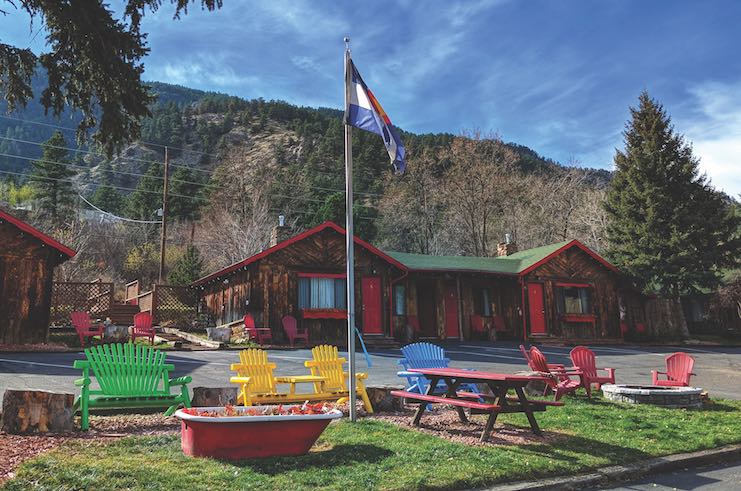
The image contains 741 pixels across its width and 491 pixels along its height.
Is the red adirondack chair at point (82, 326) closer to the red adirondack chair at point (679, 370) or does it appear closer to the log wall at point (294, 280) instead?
the log wall at point (294, 280)

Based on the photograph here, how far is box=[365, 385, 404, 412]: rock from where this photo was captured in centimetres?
853

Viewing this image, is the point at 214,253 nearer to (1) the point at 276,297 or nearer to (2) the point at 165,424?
(1) the point at 276,297

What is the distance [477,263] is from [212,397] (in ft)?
62.8

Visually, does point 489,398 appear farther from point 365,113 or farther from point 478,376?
point 365,113

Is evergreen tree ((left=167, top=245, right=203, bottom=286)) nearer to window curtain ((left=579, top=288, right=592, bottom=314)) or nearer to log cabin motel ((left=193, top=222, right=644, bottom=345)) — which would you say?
log cabin motel ((left=193, top=222, right=644, bottom=345))

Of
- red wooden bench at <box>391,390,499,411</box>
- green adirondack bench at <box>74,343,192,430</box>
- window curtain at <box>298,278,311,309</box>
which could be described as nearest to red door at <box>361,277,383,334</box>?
window curtain at <box>298,278,311,309</box>

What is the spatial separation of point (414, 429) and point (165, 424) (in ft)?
10.2

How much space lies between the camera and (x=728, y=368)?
15680mm

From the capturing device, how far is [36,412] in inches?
247

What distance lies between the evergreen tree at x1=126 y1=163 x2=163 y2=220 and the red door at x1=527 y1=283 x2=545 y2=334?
122 feet

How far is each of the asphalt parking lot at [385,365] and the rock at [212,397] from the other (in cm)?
263

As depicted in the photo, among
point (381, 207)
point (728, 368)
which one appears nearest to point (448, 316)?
point (728, 368)

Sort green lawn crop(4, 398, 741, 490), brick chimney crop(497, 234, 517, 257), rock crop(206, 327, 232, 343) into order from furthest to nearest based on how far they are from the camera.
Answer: brick chimney crop(497, 234, 517, 257)
rock crop(206, 327, 232, 343)
green lawn crop(4, 398, 741, 490)

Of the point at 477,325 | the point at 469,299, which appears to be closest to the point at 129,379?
the point at 477,325
